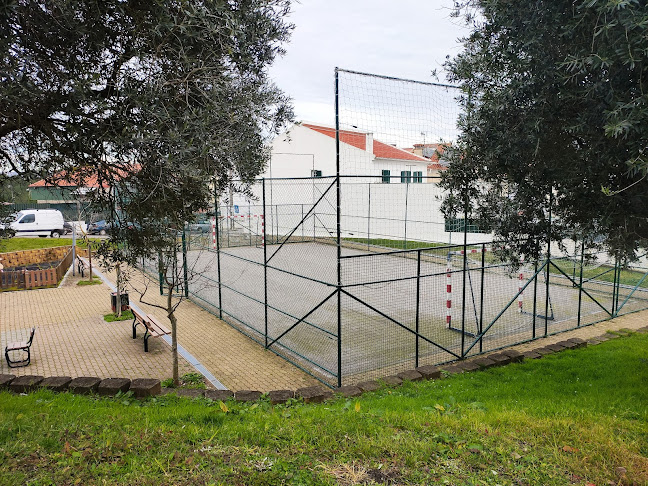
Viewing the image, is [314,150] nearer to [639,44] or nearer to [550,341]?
[550,341]

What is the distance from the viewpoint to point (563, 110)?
475 cm

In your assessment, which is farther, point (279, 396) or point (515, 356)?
point (515, 356)

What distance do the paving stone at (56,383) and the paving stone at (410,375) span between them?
15.6 feet

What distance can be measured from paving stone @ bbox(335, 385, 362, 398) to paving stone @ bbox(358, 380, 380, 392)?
0.08 meters

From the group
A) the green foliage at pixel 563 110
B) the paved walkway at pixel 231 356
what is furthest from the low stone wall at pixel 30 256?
the green foliage at pixel 563 110

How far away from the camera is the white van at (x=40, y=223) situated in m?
26.7

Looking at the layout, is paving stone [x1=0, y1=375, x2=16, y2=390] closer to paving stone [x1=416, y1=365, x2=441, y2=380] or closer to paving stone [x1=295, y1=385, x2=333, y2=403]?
paving stone [x1=295, y1=385, x2=333, y2=403]

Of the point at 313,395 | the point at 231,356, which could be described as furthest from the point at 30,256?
the point at 313,395

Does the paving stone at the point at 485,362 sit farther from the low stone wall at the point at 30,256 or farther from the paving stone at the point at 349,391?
the low stone wall at the point at 30,256

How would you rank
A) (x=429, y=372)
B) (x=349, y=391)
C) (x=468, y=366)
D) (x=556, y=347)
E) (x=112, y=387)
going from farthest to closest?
(x=556, y=347)
(x=468, y=366)
(x=429, y=372)
(x=349, y=391)
(x=112, y=387)

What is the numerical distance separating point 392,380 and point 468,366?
1.55 meters

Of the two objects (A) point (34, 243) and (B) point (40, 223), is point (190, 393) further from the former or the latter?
(B) point (40, 223)

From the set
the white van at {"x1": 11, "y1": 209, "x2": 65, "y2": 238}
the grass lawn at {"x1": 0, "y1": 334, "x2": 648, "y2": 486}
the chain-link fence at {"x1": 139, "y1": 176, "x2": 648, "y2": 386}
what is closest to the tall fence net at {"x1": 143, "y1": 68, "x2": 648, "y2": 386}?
the chain-link fence at {"x1": 139, "y1": 176, "x2": 648, "y2": 386}

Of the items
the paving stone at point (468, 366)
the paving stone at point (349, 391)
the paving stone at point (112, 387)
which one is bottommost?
the paving stone at point (468, 366)
